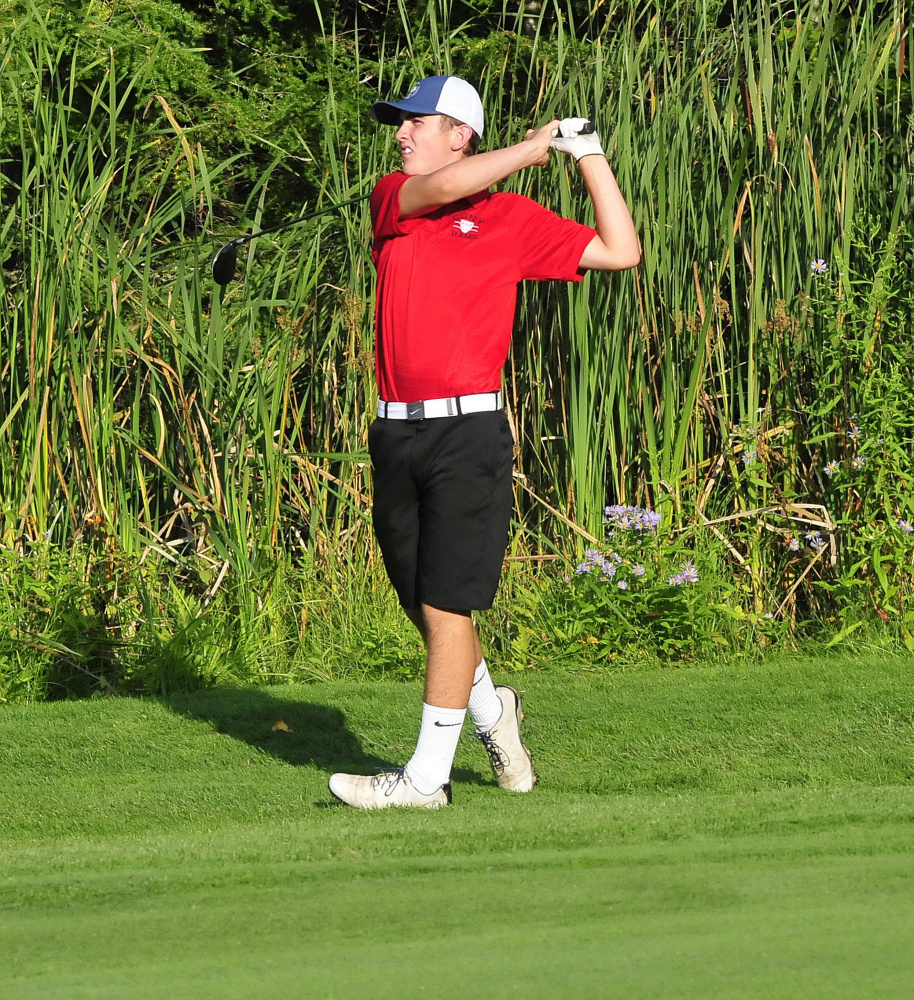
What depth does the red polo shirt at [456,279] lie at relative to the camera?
3217mm

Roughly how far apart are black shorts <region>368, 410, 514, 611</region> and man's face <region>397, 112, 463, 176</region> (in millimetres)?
647

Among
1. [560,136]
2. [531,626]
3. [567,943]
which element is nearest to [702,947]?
[567,943]

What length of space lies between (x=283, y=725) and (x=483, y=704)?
37.5 inches

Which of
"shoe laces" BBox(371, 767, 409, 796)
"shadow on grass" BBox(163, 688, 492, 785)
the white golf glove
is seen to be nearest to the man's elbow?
the white golf glove

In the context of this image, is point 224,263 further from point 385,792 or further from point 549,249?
point 385,792

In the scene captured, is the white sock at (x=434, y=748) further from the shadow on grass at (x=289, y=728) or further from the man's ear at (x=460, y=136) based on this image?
the man's ear at (x=460, y=136)

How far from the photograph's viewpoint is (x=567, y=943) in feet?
6.63

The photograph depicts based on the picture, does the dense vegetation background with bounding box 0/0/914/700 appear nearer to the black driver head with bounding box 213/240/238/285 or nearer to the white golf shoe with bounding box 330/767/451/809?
the black driver head with bounding box 213/240/238/285

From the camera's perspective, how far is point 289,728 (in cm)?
421

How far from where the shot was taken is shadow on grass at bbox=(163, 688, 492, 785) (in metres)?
3.93

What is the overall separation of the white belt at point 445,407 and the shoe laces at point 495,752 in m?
0.85

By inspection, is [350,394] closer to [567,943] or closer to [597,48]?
[597,48]

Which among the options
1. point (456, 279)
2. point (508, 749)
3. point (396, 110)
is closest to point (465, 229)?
point (456, 279)

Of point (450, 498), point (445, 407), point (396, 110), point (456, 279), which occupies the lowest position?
point (450, 498)
